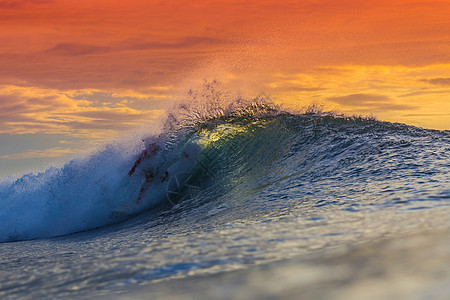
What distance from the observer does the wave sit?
20.8 ft

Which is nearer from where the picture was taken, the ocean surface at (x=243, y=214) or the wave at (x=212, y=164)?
the ocean surface at (x=243, y=214)

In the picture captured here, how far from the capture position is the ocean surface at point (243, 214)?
78.2 inches

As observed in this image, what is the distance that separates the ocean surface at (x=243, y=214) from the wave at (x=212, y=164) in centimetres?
3

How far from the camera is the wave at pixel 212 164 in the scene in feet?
20.8

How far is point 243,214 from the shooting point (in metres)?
4.33

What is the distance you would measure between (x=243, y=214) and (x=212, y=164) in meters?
3.83

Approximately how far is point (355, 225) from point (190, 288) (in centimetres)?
139

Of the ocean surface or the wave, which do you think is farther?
the wave

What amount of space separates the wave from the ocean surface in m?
0.03

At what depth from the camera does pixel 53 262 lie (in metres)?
3.29

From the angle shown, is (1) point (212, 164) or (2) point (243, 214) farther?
(1) point (212, 164)

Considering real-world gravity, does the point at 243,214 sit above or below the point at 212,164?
below

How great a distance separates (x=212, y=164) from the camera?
8.12m

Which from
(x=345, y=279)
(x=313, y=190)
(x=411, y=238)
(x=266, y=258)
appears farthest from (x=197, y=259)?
(x=313, y=190)
